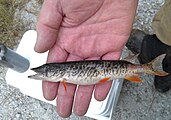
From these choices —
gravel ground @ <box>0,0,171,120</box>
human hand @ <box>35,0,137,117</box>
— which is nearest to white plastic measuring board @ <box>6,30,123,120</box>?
gravel ground @ <box>0,0,171,120</box>

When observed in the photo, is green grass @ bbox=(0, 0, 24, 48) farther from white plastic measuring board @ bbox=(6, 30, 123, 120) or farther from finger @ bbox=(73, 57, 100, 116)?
finger @ bbox=(73, 57, 100, 116)

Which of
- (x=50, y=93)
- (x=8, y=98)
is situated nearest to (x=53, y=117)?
(x=8, y=98)

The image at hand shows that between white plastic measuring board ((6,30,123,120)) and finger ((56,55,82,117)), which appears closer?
finger ((56,55,82,117))

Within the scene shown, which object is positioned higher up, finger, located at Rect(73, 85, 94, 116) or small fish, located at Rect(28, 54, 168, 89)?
small fish, located at Rect(28, 54, 168, 89)

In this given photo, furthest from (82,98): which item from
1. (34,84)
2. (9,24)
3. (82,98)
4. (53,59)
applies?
(9,24)

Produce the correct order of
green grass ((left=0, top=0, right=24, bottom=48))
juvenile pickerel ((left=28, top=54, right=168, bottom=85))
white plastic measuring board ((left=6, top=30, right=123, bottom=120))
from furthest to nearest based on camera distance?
green grass ((left=0, top=0, right=24, bottom=48)) < white plastic measuring board ((left=6, top=30, right=123, bottom=120)) < juvenile pickerel ((left=28, top=54, right=168, bottom=85))

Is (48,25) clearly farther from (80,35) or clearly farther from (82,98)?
(82,98)

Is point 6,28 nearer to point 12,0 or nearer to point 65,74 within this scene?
point 12,0

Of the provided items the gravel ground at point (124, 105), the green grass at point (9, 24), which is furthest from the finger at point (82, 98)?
the green grass at point (9, 24)
